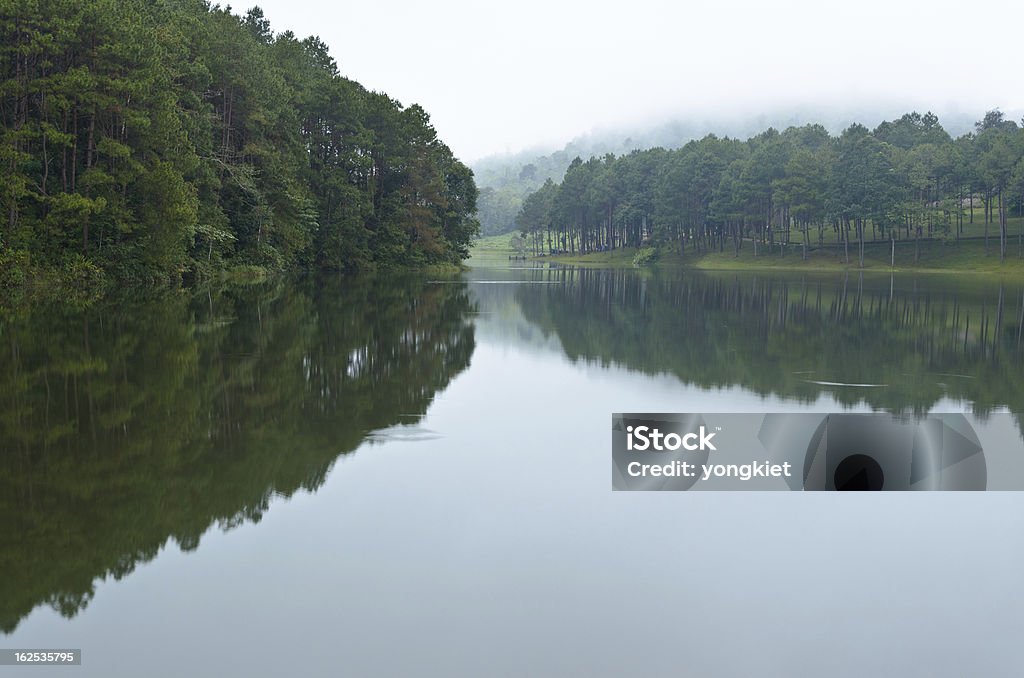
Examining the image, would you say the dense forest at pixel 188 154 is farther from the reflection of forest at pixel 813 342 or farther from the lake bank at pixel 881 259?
the lake bank at pixel 881 259

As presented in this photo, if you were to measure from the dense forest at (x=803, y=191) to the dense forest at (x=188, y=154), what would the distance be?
138 feet

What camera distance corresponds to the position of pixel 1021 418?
12297 mm

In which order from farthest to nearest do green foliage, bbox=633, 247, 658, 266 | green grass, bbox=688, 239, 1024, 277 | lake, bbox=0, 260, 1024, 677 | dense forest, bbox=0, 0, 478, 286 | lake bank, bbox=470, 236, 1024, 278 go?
green foliage, bbox=633, 247, 658, 266 → lake bank, bbox=470, 236, 1024, 278 → green grass, bbox=688, 239, 1024, 277 → dense forest, bbox=0, 0, 478, 286 → lake, bbox=0, 260, 1024, 677

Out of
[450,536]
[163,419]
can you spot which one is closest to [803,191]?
[163,419]

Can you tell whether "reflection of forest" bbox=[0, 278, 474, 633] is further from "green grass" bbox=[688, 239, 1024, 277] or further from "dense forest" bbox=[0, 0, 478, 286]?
"green grass" bbox=[688, 239, 1024, 277]

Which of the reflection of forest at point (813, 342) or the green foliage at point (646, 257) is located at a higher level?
the green foliage at point (646, 257)

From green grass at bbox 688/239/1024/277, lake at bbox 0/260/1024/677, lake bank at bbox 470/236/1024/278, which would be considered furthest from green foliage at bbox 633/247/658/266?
lake at bbox 0/260/1024/677

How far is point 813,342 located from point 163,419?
1515cm

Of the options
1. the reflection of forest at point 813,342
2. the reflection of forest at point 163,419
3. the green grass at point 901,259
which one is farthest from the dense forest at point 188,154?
the green grass at point 901,259

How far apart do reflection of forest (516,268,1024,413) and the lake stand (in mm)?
217

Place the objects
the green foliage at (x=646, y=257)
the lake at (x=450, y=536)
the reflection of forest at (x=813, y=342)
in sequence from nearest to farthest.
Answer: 1. the lake at (x=450, y=536)
2. the reflection of forest at (x=813, y=342)
3. the green foliage at (x=646, y=257)

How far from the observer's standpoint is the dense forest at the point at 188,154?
35.3 meters

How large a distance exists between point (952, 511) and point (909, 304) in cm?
3085

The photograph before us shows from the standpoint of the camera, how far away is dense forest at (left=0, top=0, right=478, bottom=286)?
35.3 meters
